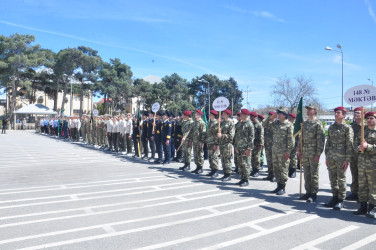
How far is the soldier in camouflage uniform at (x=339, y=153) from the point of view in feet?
18.4

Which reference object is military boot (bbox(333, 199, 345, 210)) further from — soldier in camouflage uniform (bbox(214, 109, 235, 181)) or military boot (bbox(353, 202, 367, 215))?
soldier in camouflage uniform (bbox(214, 109, 235, 181))

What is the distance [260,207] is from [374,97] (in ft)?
9.69

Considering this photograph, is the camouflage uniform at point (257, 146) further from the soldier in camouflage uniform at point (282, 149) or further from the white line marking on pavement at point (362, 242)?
the white line marking on pavement at point (362, 242)

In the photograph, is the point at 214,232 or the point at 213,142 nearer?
the point at 214,232

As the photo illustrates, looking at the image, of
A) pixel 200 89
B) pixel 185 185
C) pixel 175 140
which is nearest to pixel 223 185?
pixel 185 185

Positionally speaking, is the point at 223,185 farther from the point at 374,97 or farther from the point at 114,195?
the point at 374,97

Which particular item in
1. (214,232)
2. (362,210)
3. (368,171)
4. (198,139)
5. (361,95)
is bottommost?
(214,232)

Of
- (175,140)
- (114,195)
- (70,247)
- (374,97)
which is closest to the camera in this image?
(70,247)

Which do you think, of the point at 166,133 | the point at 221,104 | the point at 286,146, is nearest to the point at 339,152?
the point at 286,146

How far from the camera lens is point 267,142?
9641 millimetres

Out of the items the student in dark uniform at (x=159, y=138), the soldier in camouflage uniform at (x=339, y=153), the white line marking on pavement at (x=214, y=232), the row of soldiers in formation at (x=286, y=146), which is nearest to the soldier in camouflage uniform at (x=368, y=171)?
the row of soldiers in formation at (x=286, y=146)

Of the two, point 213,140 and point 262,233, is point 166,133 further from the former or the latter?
point 262,233

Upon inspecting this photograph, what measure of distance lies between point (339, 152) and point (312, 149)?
615 millimetres

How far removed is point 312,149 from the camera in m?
6.22
